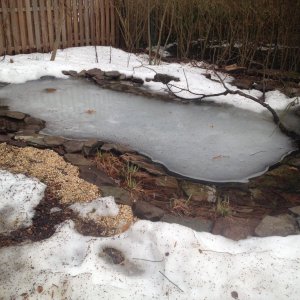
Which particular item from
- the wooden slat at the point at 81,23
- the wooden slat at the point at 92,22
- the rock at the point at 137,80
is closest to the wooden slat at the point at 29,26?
the wooden slat at the point at 81,23

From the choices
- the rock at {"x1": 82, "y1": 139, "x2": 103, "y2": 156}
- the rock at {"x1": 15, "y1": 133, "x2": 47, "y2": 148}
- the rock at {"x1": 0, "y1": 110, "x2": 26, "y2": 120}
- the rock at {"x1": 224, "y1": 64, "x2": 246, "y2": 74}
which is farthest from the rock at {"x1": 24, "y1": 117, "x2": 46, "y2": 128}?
the rock at {"x1": 224, "y1": 64, "x2": 246, "y2": 74}

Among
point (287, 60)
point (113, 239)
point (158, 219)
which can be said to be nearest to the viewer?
point (113, 239)

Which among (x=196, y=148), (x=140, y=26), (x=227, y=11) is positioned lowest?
(x=196, y=148)

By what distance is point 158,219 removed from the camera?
227 cm

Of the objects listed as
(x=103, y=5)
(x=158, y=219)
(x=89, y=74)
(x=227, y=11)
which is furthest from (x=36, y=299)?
(x=103, y=5)

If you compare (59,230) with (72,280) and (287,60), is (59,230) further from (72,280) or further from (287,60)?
(287,60)

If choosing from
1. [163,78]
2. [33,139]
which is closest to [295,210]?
[33,139]

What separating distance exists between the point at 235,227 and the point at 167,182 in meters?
0.69

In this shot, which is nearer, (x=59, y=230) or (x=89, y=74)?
(x=59, y=230)

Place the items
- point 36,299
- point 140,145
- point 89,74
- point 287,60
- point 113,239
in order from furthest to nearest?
point 287,60 < point 89,74 < point 140,145 < point 113,239 < point 36,299

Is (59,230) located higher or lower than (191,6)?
lower

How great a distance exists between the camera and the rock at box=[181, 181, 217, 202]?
258cm

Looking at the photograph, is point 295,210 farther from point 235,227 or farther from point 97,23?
point 97,23

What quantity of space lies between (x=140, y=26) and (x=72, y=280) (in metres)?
5.63
